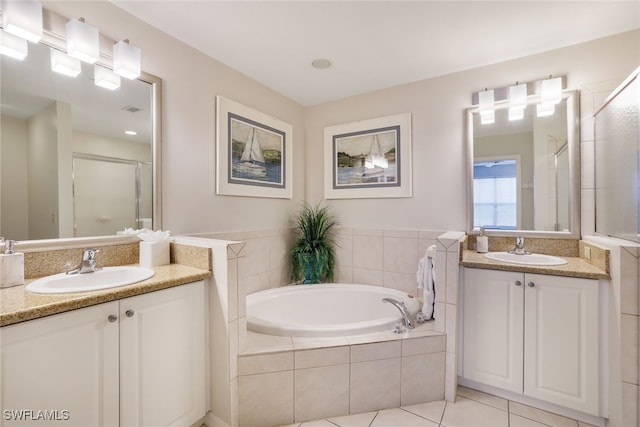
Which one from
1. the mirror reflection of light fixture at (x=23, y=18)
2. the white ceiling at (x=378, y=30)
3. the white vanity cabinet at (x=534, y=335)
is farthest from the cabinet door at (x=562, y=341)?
the mirror reflection of light fixture at (x=23, y=18)

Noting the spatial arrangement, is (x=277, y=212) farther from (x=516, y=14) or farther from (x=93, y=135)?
(x=516, y=14)

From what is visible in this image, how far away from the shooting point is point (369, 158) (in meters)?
2.89

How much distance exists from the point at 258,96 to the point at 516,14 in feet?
6.42

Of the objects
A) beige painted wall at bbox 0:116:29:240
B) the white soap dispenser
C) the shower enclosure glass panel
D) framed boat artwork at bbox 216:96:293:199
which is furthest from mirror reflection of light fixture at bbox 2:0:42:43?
framed boat artwork at bbox 216:96:293:199

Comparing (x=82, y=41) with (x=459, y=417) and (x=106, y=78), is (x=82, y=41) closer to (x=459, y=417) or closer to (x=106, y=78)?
(x=106, y=78)

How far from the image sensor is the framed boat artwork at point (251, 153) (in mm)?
Result: 2299

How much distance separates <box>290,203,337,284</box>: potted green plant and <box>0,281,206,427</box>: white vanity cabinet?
1372 mm

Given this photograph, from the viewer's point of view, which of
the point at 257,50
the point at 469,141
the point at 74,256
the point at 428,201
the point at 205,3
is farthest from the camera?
the point at 428,201

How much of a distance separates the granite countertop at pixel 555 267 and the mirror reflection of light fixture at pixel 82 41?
2448 millimetres

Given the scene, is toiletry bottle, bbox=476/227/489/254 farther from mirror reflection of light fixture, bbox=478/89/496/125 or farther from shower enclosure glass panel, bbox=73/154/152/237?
shower enclosure glass panel, bbox=73/154/152/237

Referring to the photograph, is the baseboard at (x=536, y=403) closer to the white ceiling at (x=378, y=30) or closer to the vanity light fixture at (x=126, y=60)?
the white ceiling at (x=378, y=30)


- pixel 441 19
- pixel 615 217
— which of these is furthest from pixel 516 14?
pixel 615 217

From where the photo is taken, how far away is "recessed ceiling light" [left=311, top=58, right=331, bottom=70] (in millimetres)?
2277

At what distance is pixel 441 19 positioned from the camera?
1.81 m
